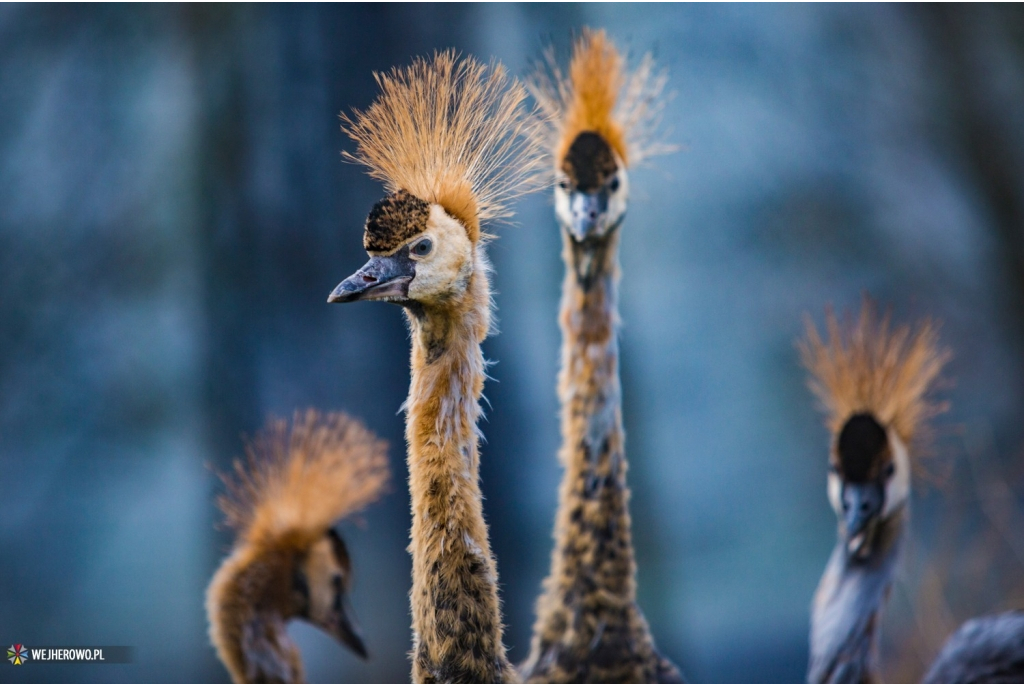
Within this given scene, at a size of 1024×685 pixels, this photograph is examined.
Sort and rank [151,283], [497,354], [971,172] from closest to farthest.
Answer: [497,354], [151,283], [971,172]

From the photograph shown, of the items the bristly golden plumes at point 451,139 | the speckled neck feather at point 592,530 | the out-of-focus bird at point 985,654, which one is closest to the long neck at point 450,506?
the bristly golden plumes at point 451,139

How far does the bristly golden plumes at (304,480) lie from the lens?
4.27 feet

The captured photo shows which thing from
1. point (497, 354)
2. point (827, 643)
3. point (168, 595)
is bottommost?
point (827, 643)

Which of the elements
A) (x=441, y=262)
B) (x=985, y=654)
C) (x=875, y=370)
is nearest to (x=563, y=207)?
(x=441, y=262)

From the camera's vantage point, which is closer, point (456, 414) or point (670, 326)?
point (456, 414)

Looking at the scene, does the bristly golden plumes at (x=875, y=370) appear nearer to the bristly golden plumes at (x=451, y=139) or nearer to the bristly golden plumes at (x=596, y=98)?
the bristly golden plumes at (x=596, y=98)

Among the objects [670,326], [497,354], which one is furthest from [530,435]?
[670,326]

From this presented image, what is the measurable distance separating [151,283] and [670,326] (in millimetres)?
812

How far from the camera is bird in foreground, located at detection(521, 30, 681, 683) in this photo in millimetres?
1272

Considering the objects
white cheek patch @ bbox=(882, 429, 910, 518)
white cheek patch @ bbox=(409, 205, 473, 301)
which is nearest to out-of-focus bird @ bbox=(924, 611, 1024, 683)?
white cheek patch @ bbox=(882, 429, 910, 518)

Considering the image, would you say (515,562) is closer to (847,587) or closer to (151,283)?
(847,587)

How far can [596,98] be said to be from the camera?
133 cm

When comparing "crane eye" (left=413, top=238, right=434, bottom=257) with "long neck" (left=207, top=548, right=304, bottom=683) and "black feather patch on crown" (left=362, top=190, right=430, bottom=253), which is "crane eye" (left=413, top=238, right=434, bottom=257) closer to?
"black feather patch on crown" (left=362, top=190, right=430, bottom=253)

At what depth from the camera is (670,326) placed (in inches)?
58.4
